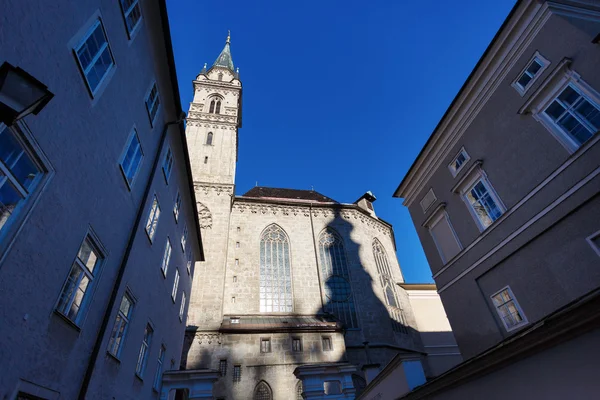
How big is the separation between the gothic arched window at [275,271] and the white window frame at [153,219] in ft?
46.9

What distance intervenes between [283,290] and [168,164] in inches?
604

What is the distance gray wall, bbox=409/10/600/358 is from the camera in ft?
23.6

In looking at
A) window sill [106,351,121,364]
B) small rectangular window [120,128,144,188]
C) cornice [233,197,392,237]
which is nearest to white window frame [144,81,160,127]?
small rectangular window [120,128,144,188]

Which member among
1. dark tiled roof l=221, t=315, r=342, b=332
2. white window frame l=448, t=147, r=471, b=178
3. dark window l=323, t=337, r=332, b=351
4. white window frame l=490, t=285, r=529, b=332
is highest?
white window frame l=448, t=147, r=471, b=178

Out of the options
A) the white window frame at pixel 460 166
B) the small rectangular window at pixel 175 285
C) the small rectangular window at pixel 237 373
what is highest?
the white window frame at pixel 460 166

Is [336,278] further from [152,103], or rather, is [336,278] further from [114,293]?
[114,293]

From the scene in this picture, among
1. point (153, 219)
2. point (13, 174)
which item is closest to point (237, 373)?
point (153, 219)

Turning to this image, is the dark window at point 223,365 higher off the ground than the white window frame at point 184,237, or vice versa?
the white window frame at point 184,237

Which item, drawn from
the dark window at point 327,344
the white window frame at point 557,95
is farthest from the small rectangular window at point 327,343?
the white window frame at point 557,95

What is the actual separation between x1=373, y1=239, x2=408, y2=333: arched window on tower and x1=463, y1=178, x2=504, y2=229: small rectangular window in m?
16.6

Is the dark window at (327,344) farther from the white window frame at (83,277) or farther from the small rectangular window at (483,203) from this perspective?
the white window frame at (83,277)

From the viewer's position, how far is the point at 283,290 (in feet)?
78.8

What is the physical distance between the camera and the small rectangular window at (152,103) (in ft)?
29.9

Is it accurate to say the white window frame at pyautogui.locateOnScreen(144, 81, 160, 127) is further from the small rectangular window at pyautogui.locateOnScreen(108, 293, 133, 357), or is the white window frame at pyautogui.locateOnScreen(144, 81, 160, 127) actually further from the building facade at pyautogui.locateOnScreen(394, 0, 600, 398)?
the building facade at pyautogui.locateOnScreen(394, 0, 600, 398)
